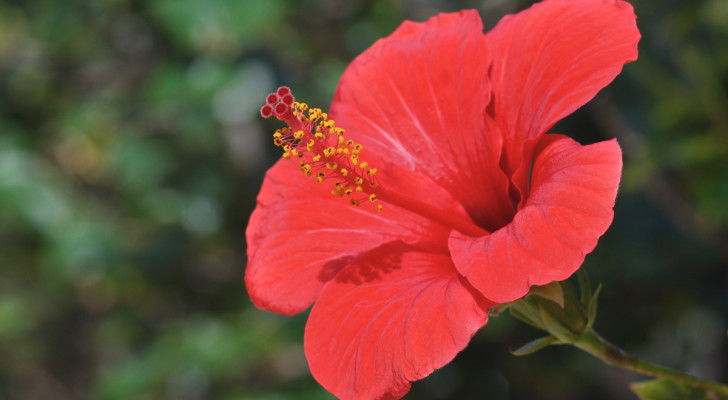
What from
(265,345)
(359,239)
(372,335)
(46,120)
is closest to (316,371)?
(372,335)

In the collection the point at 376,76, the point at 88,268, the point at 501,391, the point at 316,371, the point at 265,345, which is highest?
the point at 376,76

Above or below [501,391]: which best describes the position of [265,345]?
above

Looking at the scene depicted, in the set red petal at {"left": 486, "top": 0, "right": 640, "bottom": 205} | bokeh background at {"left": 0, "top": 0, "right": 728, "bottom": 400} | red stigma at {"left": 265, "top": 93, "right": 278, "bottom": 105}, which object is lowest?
bokeh background at {"left": 0, "top": 0, "right": 728, "bottom": 400}

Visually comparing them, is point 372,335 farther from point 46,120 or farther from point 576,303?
point 46,120

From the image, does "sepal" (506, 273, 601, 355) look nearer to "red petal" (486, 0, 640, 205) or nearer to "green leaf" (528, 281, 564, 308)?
"green leaf" (528, 281, 564, 308)

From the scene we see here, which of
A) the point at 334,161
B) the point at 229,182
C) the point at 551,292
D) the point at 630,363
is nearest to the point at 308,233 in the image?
the point at 334,161

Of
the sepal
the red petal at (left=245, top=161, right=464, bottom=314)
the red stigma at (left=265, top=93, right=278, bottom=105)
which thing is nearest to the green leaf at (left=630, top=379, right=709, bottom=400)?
the sepal
